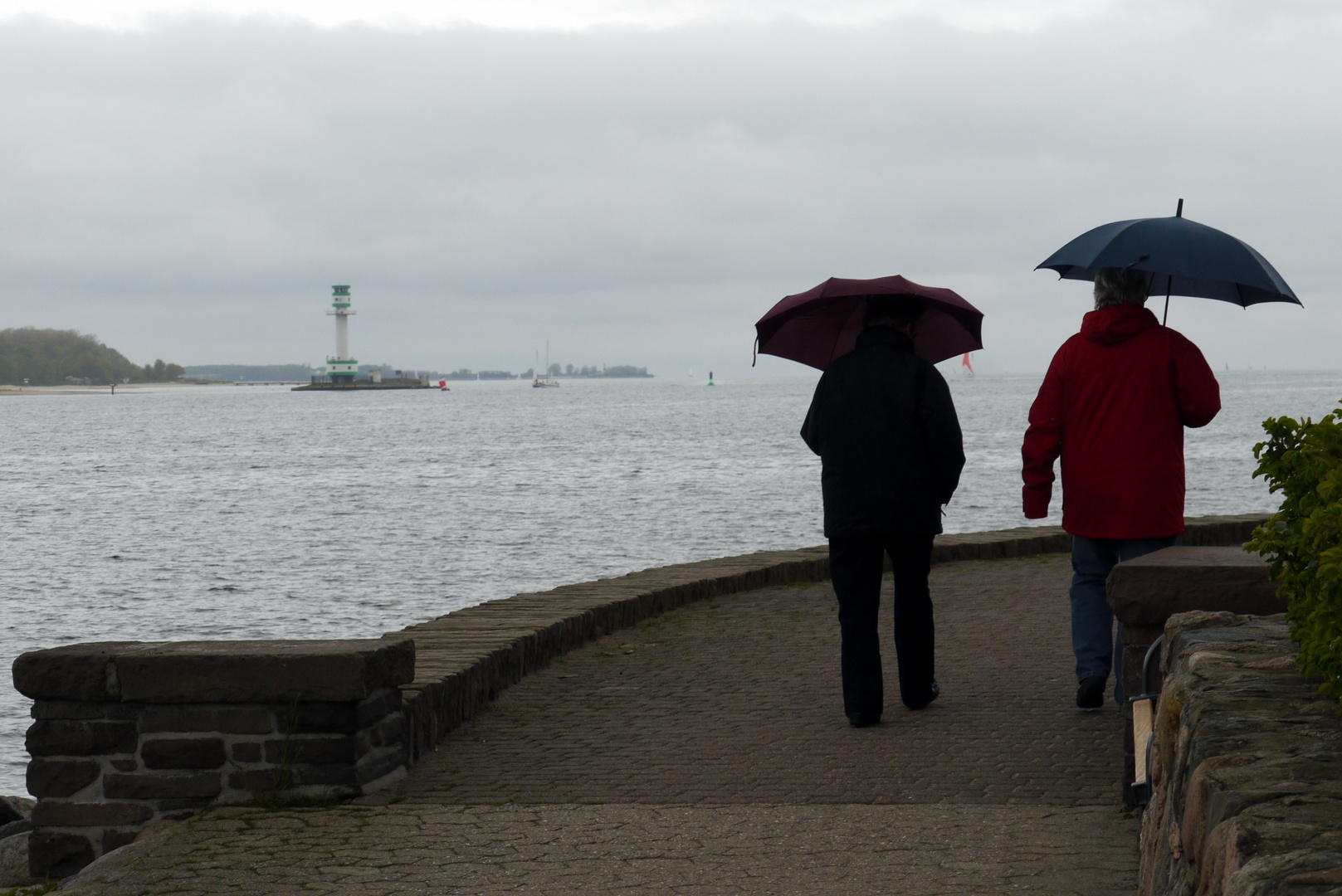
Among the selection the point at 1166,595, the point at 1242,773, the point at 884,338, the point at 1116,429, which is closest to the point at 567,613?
the point at 884,338

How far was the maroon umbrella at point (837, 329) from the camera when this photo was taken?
605 centimetres

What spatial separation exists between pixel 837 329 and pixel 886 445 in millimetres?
968

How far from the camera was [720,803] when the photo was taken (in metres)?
4.79

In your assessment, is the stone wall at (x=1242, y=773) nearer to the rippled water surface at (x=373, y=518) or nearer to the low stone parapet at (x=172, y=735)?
the low stone parapet at (x=172, y=735)

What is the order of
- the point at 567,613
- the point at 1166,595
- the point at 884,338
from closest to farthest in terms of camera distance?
the point at 1166,595 < the point at 884,338 < the point at 567,613

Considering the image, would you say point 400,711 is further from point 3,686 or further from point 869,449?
point 3,686

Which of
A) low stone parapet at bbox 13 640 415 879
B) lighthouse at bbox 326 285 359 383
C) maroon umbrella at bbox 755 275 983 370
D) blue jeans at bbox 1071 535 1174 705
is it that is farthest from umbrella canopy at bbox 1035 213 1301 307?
lighthouse at bbox 326 285 359 383

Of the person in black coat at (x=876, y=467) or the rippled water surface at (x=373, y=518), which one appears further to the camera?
the rippled water surface at (x=373, y=518)

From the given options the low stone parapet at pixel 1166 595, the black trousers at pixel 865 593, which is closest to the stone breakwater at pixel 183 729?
the black trousers at pixel 865 593

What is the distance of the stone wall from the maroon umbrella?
2462 mm

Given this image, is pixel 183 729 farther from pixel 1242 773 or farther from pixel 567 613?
pixel 1242 773

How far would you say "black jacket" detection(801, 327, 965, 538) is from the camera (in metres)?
5.66

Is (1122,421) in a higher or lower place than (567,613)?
higher

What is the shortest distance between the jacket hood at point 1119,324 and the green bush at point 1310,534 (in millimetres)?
2038
